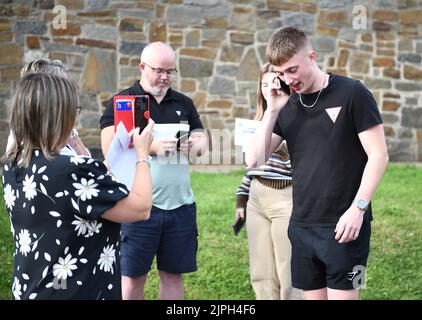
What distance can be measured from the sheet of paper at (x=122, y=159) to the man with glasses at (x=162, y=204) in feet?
2.85

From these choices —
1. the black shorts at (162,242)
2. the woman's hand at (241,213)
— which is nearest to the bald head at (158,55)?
the black shorts at (162,242)

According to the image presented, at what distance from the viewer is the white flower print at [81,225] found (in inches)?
106

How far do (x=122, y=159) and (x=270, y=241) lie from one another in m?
1.53

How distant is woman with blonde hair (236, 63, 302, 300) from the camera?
4371 mm

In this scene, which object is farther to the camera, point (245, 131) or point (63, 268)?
point (245, 131)

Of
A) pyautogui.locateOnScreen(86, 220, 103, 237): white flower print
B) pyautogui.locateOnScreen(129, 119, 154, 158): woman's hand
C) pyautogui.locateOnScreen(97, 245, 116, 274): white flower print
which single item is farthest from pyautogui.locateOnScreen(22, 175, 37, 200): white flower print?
pyautogui.locateOnScreen(129, 119, 154, 158): woman's hand

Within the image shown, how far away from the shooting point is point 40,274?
8.91 ft

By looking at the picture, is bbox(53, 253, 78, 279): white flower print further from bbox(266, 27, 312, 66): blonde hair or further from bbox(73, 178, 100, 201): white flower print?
bbox(266, 27, 312, 66): blonde hair

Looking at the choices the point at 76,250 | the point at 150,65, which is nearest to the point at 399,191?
the point at 150,65

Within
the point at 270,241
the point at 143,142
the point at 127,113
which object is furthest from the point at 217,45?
the point at 143,142

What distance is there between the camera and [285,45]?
3441mm

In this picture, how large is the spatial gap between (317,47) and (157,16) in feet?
8.25

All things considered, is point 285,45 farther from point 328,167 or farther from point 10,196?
point 10,196
